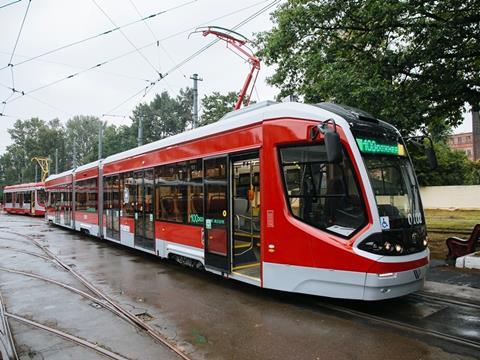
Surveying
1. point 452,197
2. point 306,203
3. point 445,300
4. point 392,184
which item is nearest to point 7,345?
point 306,203

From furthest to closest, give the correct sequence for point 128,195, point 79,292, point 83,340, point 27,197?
1. point 27,197
2. point 128,195
3. point 79,292
4. point 83,340

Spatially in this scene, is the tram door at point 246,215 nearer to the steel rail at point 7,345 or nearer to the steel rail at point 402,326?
the steel rail at point 402,326

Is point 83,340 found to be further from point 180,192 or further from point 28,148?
point 28,148

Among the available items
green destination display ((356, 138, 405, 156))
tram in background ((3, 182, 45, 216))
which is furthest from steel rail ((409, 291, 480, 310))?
tram in background ((3, 182, 45, 216))

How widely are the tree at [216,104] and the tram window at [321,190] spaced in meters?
32.6

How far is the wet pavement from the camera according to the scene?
4.67m

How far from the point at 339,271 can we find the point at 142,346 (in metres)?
2.85

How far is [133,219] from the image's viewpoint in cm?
1188

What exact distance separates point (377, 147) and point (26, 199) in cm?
3887

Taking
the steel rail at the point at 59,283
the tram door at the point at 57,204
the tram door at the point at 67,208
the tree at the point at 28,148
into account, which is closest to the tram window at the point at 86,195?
the tram door at the point at 67,208

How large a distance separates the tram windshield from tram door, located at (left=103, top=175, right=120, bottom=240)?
9656 millimetres

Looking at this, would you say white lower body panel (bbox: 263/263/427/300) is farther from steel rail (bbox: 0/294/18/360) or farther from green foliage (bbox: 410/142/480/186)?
green foliage (bbox: 410/142/480/186)

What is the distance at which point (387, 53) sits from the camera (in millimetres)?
9734

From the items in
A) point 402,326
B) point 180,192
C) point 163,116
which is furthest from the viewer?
point 163,116
